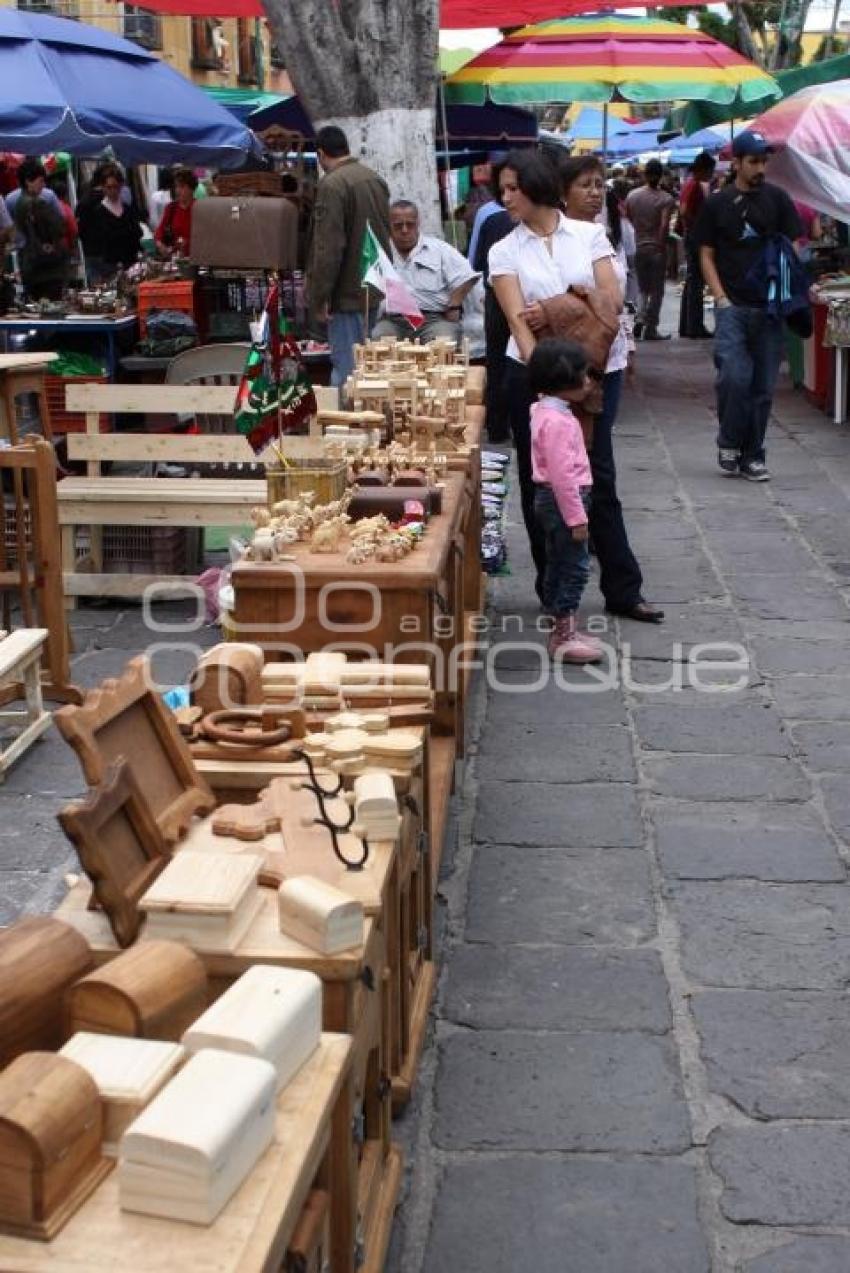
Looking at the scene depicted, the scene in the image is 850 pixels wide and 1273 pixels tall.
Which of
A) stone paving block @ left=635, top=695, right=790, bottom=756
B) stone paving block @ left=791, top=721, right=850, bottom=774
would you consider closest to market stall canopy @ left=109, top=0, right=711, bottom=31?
stone paving block @ left=635, top=695, right=790, bottom=756

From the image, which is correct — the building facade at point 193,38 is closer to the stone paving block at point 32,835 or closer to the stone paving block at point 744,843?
the stone paving block at point 32,835

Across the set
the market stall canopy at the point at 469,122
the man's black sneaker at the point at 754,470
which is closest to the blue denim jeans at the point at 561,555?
the man's black sneaker at the point at 754,470

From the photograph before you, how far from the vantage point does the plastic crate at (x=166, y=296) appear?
969 cm

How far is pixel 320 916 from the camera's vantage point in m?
2.09

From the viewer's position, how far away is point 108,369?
945cm

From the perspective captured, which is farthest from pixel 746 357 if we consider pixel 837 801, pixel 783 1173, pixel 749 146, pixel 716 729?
pixel 783 1173

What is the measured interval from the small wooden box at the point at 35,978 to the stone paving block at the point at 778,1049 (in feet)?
5.15

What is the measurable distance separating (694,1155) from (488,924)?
3.47ft

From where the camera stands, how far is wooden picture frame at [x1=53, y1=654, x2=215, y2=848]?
2.29m

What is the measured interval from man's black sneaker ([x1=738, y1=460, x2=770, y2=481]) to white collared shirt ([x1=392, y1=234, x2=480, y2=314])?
6.28ft

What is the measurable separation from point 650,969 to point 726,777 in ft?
4.30

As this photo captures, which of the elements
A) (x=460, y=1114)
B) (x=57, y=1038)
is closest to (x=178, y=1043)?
(x=57, y=1038)

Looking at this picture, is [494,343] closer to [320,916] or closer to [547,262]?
[547,262]

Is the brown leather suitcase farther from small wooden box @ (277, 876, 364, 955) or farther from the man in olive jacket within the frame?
small wooden box @ (277, 876, 364, 955)
